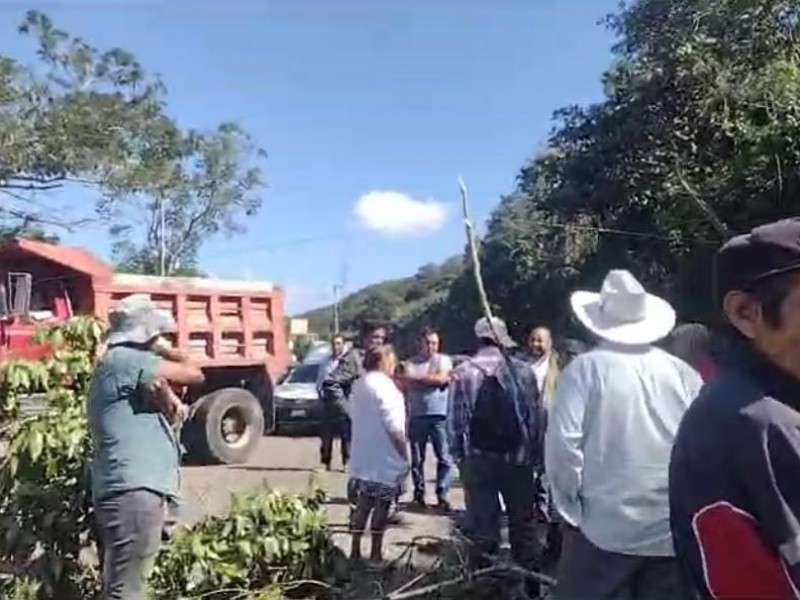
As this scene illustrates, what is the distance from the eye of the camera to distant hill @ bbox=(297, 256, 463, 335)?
61259mm

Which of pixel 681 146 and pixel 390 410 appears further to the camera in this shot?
pixel 681 146

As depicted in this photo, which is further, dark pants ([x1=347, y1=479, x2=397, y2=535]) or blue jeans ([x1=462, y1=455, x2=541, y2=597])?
dark pants ([x1=347, y1=479, x2=397, y2=535])

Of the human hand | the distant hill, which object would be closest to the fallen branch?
the human hand

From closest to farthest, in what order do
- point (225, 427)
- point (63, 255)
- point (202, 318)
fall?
point (63, 255) < point (202, 318) < point (225, 427)

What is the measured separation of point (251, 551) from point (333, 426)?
20.0 feet

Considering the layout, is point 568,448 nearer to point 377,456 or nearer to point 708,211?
point 377,456

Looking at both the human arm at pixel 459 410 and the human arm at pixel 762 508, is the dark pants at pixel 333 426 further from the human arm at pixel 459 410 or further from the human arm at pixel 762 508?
the human arm at pixel 762 508

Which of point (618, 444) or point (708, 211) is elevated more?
point (708, 211)

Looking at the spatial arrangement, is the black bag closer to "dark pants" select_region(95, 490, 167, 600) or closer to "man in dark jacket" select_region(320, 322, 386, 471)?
"dark pants" select_region(95, 490, 167, 600)

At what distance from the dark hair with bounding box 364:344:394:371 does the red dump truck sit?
5.31 meters

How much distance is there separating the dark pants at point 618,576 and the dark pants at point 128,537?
173cm

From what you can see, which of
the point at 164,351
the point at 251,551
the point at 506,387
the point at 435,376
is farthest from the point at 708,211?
the point at 164,351

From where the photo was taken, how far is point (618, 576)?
10.7 feet

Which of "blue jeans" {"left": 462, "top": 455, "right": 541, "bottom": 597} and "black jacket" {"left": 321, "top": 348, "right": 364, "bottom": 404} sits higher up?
"black jacket" {"left": 321, "top": 348, "right": 364, "bottom": 404}
